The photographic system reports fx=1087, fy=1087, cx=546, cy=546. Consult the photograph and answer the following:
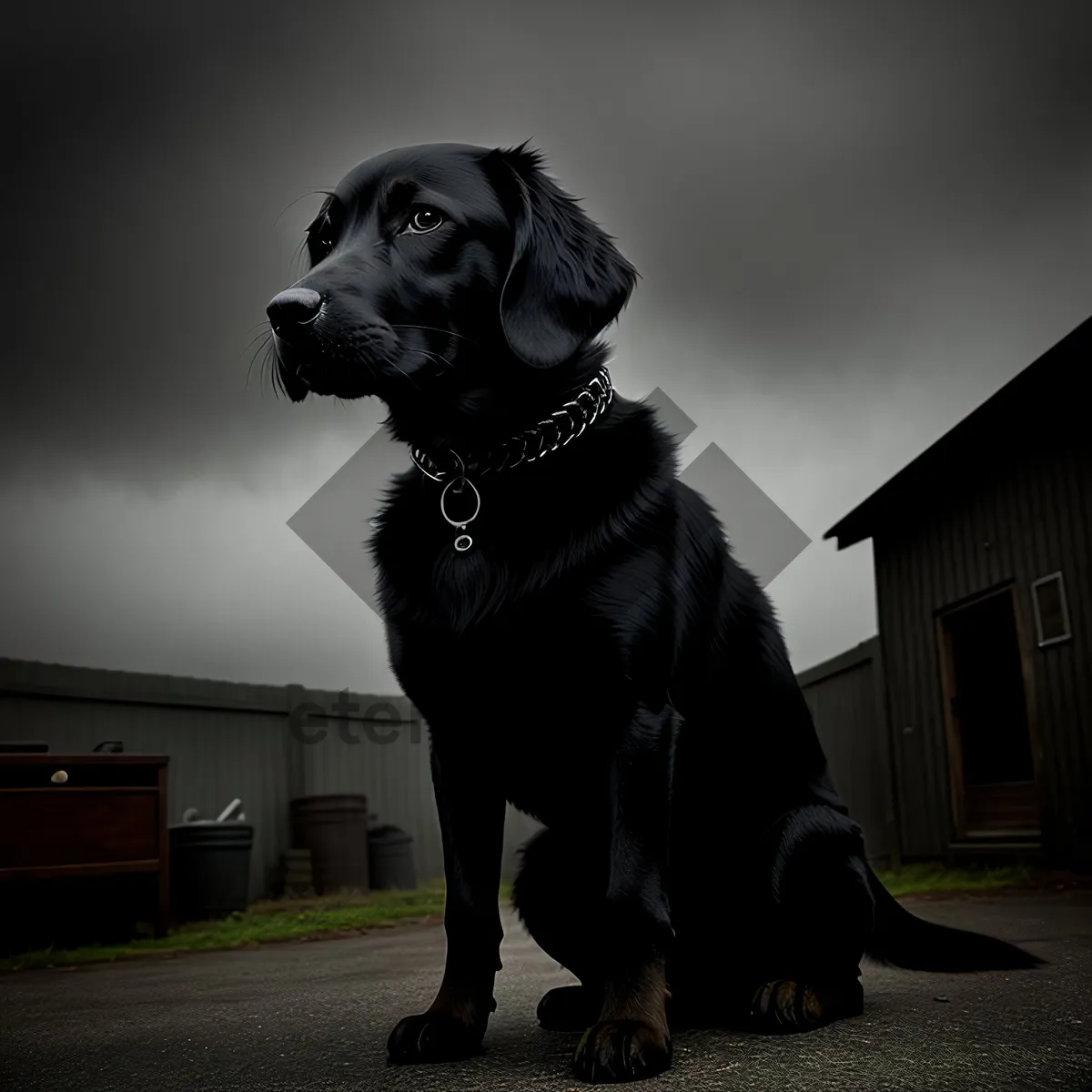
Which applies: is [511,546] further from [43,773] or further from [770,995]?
[43,773]

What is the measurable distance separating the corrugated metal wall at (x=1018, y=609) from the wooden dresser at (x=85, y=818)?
5896 millimetres

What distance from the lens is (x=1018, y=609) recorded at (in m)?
8.02

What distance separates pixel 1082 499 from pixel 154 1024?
6.76 metres

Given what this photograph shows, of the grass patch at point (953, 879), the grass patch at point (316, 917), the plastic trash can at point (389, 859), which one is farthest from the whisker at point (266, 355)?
the plastic trash can at point (389, 859)

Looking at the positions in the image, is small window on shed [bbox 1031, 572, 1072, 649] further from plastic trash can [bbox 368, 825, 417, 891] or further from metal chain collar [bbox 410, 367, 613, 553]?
metal chain collar [bbox 410, 367, 613, 553]

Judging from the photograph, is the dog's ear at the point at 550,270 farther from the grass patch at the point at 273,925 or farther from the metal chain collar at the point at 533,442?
the grass patch at the point at 273,925

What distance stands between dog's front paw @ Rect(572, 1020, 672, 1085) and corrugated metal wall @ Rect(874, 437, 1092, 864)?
6654mm

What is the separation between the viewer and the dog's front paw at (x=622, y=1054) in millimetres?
1488

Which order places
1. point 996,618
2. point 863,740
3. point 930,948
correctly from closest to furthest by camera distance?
point 930,948 < point 996,618 < point 863,740

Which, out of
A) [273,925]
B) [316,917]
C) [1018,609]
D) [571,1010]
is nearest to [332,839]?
[316,917]

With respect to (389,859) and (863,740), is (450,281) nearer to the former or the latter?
(389,859)

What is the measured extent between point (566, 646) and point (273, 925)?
17.5 feet

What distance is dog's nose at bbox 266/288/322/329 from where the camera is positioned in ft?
5.30

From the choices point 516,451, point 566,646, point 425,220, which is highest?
point 425,220
